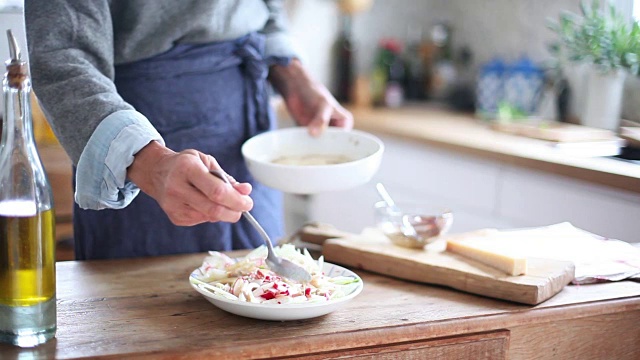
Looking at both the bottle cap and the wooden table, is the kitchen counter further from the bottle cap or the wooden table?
the bottle cap

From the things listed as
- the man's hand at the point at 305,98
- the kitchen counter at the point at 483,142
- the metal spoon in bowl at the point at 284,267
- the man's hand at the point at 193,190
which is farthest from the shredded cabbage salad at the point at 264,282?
the kitchen counter at the point at 483,142

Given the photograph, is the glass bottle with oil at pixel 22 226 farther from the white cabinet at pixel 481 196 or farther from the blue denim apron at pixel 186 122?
the white cabinet at pixel 481 196

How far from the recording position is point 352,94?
3258 mm

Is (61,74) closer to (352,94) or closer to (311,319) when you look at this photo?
(311,319)

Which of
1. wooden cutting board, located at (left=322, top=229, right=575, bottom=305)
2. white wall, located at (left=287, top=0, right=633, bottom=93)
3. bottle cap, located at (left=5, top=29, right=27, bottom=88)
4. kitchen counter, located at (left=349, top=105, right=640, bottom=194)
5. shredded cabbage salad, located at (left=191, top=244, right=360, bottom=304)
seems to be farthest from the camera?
white wall, located at (left=287, top=0, right=633, bottom=93)

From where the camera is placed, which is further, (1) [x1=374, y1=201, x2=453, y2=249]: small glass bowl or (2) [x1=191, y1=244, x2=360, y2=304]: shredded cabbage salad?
(1) [x1=374, y1=201, x2=453, y2=249]: small glass bowl

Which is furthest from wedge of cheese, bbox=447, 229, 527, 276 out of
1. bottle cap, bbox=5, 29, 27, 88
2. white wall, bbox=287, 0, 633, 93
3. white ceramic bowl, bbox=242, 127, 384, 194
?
white wall, bbox=287, 0, 633, 93

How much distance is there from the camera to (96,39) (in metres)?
1.29

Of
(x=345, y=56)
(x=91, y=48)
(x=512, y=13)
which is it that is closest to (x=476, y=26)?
(x=512, y=13)

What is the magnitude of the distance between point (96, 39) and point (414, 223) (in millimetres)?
584

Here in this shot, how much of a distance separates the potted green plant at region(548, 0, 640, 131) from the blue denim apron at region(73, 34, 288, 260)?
1.12 metres

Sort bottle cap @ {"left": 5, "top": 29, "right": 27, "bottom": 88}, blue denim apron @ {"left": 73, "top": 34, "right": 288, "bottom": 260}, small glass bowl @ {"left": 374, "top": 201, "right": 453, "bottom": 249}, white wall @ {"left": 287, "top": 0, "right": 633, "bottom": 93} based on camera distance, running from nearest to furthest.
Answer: bottle cap @ {"left": 5, "top": 29, "right": 27, "bottom": 88} < small glass bowl @ {"left": 374, "top": 201, "right": 453, "bottom": 249} < blue denim apron @ {"left": 73, "top": 34, "right": 288, "bottom": 260} < white wall @ {"left": 287, "top": 0, "right": 633, "bottom": 93}

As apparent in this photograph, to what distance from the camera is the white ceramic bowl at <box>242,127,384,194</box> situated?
1.42 meters

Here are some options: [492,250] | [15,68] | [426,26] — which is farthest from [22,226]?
[426,26]
